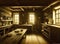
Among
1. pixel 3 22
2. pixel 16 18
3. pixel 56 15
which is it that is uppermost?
pixel 56 15

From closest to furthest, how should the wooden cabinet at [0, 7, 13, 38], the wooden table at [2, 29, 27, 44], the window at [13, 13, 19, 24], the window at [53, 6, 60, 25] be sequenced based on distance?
the wooden table at [2, 29, 27, 44]
the window at [53, 6, 60, 25]
the wooden cabinet at [0, 7, 13, 38]
the window at [13, 13, 19, 24]

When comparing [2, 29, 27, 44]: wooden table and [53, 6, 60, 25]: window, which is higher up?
[53, 6, 60, 25]: window

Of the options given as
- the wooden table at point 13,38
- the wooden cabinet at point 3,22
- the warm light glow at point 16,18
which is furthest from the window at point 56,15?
the warm light glow at point 16,18

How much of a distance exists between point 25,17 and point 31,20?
2.84 feet

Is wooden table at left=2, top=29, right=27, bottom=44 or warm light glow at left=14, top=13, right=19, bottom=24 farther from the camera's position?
warm light glow at left=14, top=13, right=19, bottom=24

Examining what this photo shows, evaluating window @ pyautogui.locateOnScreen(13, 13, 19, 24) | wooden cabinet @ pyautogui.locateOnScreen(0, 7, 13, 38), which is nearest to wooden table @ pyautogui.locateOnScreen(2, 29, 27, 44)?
wooden cabinet @ pyautogui.locateOnScreen(0, 7, 13, 38)

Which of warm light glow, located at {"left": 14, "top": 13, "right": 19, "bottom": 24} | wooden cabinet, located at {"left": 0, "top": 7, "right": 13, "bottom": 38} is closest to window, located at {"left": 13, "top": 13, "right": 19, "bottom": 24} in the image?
warm light glow, located at {"left": 14, "top": 13, "right": 19, "bottom": 24}

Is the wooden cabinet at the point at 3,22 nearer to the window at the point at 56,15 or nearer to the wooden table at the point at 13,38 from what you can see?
the wooden table at the point at 13,38

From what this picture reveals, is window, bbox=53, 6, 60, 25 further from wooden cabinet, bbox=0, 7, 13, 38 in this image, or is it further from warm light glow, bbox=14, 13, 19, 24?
warm light glow, bbox=14, 13, 19, 24

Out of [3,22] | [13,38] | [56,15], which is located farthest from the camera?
[3,22]

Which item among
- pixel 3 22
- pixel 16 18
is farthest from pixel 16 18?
pixel 3 22

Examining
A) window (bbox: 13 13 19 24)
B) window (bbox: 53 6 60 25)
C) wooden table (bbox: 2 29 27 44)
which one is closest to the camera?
wooden table (bbox: 2 29 27 44)

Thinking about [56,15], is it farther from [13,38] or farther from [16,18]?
[16,18]

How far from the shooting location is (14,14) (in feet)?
43.4
